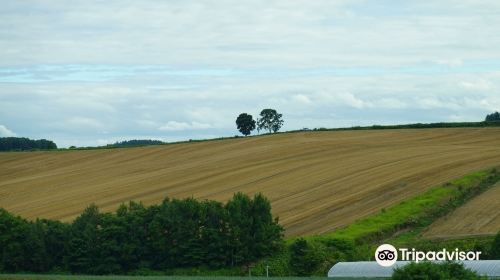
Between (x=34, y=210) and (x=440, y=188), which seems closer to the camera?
(x=440, y=188)

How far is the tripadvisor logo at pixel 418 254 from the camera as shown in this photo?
45938 mm

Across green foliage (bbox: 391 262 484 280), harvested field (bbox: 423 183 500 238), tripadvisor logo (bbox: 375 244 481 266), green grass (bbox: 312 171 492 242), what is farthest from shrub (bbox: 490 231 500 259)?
green foliage (bbox: 391 262 484 280)

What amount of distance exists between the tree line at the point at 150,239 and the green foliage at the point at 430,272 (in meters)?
24.7

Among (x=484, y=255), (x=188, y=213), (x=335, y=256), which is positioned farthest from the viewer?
(x=188, y=213)

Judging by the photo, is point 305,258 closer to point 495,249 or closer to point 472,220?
point 495,249

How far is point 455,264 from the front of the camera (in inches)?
1256

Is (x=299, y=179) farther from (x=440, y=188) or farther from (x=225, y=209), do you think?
(x=225, y=209)

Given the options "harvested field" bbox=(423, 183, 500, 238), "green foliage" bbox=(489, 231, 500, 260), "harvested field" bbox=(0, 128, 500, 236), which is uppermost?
"harvested field" bbox=(0, 128, 500, 236)

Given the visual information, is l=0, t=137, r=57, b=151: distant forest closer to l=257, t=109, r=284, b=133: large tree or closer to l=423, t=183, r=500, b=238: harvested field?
l=257, t=109, r=284, b=133: large tree

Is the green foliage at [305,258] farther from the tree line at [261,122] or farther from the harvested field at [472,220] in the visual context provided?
the tree line at [261,122]

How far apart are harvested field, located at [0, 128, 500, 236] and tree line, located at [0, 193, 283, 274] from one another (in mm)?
5518

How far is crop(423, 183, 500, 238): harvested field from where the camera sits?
57344mm

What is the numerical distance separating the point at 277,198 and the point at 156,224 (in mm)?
16622

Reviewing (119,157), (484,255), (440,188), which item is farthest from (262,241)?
(119,157)
